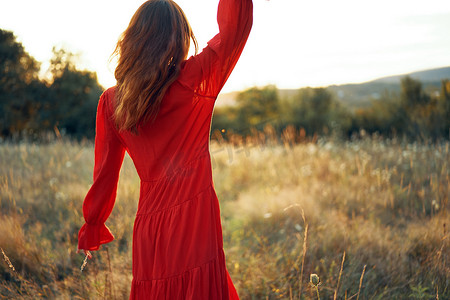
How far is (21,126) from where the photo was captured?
54.2 ft

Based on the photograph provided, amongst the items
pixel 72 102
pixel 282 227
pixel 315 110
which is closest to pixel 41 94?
pixel 72 102

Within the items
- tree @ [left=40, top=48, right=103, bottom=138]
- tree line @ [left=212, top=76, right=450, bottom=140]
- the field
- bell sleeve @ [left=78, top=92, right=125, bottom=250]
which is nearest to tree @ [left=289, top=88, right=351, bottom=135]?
tree line @ [left=212, top=76, right=450, bottom=140]

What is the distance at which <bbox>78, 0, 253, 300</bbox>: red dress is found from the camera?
1387 millimetres

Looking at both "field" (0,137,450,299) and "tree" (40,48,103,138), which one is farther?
"tree" (40,48,103,138)

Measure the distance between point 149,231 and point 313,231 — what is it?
2.14 meters

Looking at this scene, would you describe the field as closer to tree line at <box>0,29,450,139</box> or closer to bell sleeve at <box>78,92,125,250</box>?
bell sleeve at <box>78,92,125,250</box>

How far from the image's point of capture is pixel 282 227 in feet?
11.7

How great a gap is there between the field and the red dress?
0.60 meters

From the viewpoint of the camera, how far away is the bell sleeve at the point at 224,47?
1.34 meters

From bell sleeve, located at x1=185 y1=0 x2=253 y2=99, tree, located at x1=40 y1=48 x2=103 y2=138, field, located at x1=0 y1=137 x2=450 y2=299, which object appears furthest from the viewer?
tree, located at x1=40 y1=48 x2=103 y2=138

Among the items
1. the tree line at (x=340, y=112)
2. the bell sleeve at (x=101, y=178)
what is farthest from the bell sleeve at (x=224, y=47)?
the tree line at (x=340, y=112)

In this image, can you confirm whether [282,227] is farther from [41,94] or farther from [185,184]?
[41,94]

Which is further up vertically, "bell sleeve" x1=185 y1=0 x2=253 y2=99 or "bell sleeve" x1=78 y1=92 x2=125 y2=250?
"bell sleeve" x1=185 y1=0 x2=253 y2=99

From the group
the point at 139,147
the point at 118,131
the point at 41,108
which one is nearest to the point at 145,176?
the point at 139,147
